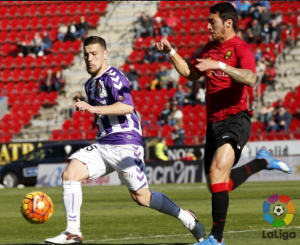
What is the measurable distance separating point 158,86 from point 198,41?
8.83ft

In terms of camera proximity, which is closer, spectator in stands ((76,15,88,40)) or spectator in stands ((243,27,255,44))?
spectator in stands ((243,27,255,44))

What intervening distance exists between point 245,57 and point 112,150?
70.2 inches

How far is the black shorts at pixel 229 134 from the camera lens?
6.95 metres

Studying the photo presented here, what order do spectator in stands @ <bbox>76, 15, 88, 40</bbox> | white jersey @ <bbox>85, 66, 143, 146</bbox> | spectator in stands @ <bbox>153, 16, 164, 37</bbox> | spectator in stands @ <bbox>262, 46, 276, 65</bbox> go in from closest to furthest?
white jersey @ <bbox>85, 66, 143, 146</bbox> → spectator in stands @ <bbox>262, 46, 276, 65</bbox> → spectator in stands @ <bbox>153, 16, 164, 37</bbox> → spectator in stands @ <bbox>76, 15, 88, 40</bbox>

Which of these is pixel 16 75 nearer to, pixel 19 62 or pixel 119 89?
pixel 19 62

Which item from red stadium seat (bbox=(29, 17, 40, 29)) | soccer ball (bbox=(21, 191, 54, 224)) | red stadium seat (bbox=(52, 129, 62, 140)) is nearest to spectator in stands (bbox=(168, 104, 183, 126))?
red stadium seat (bbox=(52, 129, 62, 140))

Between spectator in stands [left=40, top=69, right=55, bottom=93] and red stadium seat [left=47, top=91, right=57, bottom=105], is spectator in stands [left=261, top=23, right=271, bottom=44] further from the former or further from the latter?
spectator in stands [left=40, top=69, right=55, bottom=93]

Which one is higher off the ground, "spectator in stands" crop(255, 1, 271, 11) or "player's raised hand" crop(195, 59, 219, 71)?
"spectator in stands" crop(255, 1, 271, 11)

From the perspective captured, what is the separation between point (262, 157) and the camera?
904 cm

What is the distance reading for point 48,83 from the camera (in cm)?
2920

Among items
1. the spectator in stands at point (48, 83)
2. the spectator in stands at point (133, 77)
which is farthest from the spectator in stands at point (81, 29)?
the spectator in stands at point (133, 77)

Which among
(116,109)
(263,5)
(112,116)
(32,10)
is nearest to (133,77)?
(263,5)

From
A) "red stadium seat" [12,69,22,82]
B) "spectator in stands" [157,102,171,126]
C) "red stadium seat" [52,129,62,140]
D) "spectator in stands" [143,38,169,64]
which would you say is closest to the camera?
"spectator in stands" [157,102,171,126]

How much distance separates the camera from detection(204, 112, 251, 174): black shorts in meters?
6.95
